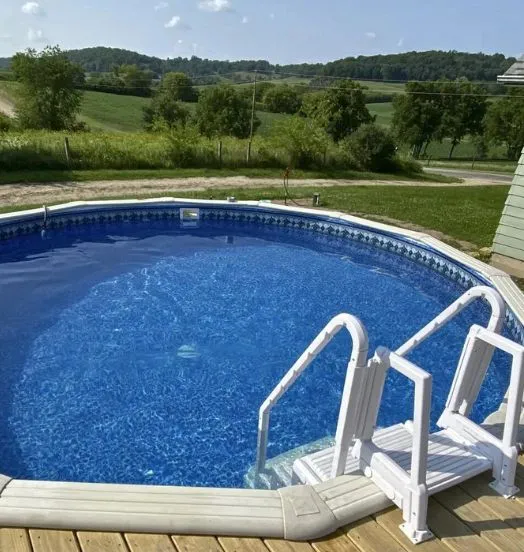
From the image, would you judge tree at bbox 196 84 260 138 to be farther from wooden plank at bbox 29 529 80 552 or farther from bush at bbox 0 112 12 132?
wooden plank at bbox 29 529 80 552

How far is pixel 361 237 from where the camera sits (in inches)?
413

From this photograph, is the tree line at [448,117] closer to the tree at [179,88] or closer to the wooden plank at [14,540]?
the tree at [179,88]

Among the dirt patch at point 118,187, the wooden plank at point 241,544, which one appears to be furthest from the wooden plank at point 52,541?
the dirt patch at point 118,187

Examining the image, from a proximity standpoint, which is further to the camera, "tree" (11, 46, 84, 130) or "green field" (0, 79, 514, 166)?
"green field" (0, 79, 514, 166)

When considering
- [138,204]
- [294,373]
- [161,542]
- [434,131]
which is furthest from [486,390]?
[434,131]

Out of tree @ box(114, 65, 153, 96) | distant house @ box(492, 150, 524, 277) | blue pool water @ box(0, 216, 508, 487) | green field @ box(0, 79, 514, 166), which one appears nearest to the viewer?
blue pool water @ box(0, 216, 508, 487)

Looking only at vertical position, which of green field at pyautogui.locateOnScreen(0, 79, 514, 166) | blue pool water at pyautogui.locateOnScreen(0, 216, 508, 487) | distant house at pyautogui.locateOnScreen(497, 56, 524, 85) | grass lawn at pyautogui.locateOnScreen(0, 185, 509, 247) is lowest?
green field at pyautogui.locateOnScreen(0, 79, 514, 166)

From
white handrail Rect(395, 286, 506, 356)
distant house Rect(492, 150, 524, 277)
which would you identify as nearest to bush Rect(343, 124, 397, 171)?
distant house Rect(492, 150, 524, 277)

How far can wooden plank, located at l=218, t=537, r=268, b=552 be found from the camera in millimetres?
2348

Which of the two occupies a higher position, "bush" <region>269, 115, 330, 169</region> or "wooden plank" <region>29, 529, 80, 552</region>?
"wooden plank" <region>29, 529, 80, 552</region>

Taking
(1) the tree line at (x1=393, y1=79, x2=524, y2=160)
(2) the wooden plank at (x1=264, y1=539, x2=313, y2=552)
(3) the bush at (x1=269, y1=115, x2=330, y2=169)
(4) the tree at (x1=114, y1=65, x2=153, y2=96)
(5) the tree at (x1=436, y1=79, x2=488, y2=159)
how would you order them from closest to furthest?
(2) the wooden plank at (x1=264, y1=539, x2=313, y2=552) → (3) the bush at (x1=269, y1=115, x2=330, y2=169) → (1) the tree line at (x1=393, y1=79, x2=524, y2=160) → (5) the tree at (x1=436, y1=79, x2=488, y2=159) → (4) the tree at (x1=114, y1=65, x2=153, y2=96)

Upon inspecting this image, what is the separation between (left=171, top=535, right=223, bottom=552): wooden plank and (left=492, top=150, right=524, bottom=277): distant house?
7214 millimetres

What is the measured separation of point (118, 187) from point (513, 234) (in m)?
9.55

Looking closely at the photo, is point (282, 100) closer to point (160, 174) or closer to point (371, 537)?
point (160, 174)
